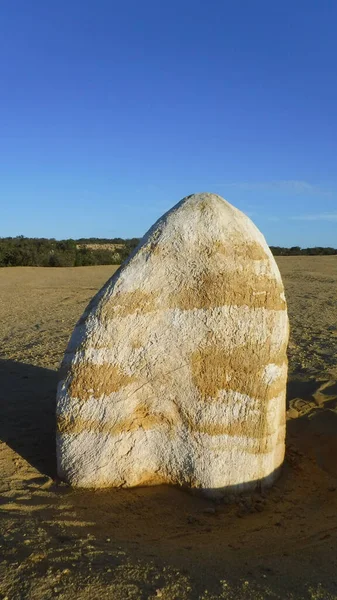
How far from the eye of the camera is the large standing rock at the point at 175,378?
12.9 feet

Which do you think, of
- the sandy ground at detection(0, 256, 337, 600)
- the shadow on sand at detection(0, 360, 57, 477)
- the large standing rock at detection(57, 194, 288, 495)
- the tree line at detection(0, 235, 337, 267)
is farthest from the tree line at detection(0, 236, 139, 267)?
the large standing rock at detection(57, 194, 288, 495)

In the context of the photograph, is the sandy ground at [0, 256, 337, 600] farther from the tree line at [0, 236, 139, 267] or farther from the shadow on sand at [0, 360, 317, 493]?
the tree line at [0, 236, 139, 267]

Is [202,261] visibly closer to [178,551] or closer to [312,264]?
[178,551]

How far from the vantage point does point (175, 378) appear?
3938 millimetres

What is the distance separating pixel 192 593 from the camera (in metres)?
2.57

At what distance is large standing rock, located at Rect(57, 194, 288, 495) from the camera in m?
3.93

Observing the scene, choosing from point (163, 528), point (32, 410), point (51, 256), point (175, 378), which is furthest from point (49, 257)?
point (163, 528)

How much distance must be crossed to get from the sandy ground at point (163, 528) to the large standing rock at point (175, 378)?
8.8 inches

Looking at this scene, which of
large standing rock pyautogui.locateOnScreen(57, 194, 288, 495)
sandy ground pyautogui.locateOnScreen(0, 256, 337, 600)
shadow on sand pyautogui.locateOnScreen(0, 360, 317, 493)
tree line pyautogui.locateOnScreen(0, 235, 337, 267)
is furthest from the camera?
tree line pyautogui.locateOnScreen(0, 235, 337, 267)

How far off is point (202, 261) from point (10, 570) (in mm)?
2382

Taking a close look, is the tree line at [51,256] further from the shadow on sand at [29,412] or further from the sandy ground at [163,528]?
the sandy ground at [163,528]

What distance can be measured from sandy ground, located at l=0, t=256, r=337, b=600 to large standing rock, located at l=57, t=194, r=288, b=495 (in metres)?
0.22

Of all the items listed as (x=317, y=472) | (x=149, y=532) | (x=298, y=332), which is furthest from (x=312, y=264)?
(x=149, y=532)

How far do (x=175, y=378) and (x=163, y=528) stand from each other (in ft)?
3.35
